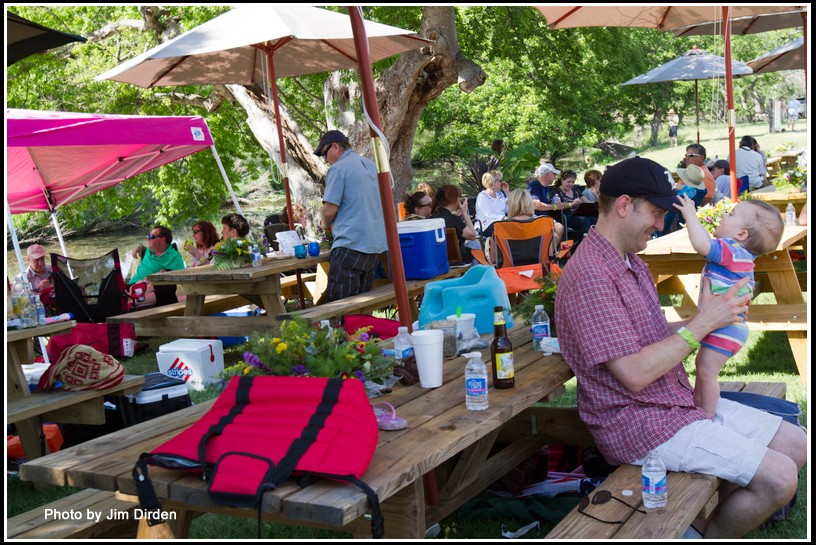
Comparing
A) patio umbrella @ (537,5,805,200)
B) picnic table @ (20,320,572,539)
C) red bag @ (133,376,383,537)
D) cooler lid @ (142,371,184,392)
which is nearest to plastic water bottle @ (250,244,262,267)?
cooler lid @ (142,371,184,392)

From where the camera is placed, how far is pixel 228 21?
24.4 feet

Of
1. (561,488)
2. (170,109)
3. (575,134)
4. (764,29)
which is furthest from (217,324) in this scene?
(575,134)

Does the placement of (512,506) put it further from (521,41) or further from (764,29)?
(521,41)

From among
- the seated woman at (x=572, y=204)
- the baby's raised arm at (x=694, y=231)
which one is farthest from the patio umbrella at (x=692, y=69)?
the baby's raised arm at (x=694, y=231)

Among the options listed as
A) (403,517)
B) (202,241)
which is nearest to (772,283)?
(403,517)

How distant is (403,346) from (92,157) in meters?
7.73

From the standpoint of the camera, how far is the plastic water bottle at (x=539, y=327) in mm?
3730

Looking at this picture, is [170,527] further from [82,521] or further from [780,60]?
[780,60]

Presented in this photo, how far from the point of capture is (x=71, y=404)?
4863 millimetres

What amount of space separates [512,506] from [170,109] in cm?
1392

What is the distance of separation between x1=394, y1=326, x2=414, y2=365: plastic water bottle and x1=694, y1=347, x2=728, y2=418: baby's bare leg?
109cm

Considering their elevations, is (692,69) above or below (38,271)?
above

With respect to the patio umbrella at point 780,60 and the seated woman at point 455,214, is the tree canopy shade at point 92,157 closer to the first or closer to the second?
the seated woman at point 455,214

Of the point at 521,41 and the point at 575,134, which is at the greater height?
the point at 521,41
